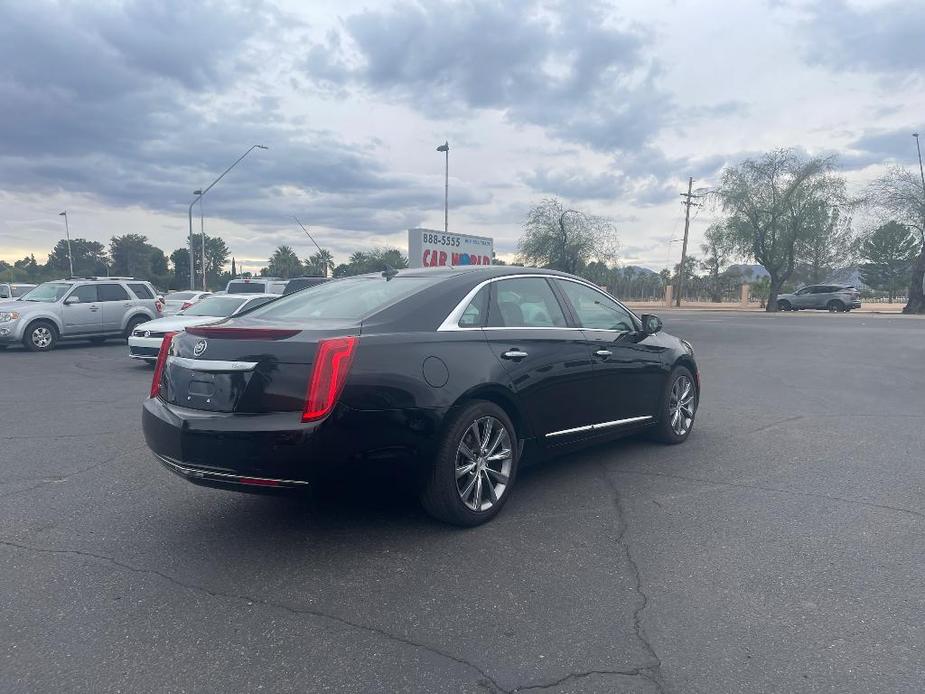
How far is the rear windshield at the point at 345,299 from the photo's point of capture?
4496 millimetres

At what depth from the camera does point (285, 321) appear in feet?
14.4

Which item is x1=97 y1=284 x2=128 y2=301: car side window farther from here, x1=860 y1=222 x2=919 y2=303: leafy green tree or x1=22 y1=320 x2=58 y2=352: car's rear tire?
x1=860 y1=222 x2=919 y2=303: leafy green tree

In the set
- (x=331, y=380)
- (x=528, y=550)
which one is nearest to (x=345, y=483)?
(x=331, y=380)

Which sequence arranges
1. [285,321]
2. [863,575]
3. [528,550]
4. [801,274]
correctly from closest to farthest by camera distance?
[863,575] < [528,550] < [285,321] < [801,274]

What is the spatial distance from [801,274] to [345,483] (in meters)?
79.5

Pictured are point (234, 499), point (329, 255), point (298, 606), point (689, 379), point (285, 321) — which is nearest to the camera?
point (298, 606)

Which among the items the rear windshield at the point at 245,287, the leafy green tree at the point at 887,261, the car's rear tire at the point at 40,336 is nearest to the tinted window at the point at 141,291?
the car's rear tire at the point at 40,336

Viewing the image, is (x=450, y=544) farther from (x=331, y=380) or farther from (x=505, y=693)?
(x=505, y=693)

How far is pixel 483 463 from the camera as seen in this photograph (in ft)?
14.4

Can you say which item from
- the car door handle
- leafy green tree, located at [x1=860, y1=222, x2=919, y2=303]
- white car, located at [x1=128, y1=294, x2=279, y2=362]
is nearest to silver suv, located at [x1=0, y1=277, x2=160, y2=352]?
white car, located at [x1=128, y1=294, x2=279, y2=362]

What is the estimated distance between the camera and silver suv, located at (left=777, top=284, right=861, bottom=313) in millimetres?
41312

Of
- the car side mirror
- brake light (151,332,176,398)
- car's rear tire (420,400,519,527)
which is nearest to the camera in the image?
car's rear tire (420,400,519,527)

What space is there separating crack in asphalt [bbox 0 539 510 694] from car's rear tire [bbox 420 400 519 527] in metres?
1.01

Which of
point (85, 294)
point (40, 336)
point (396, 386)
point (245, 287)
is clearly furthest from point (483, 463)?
point (245, 287)
